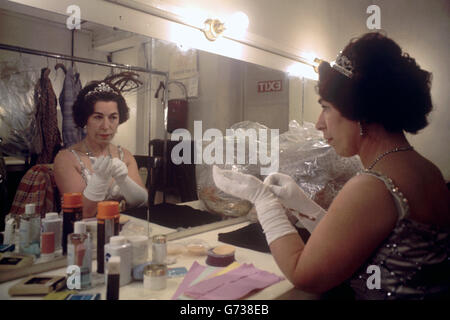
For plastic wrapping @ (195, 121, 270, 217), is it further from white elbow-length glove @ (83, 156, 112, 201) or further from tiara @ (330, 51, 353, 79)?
tiara @ (330, 51, 353, 79)

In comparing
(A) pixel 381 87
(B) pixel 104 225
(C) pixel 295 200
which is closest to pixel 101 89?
(B) pixel 104 225

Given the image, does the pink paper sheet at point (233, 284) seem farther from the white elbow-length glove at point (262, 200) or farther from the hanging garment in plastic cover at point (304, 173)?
the hanging garment in plastic cover at point (304, 173)

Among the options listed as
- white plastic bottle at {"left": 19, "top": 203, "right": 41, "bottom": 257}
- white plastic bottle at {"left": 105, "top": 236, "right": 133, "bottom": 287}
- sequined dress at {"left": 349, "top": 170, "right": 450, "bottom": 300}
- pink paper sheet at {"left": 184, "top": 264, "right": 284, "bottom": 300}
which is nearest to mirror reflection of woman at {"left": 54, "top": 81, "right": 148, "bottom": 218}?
white plastic bottle at {"left": 19, "top": 203, "right": 41, "bottom": 257}

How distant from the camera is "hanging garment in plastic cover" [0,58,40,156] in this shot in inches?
36.7

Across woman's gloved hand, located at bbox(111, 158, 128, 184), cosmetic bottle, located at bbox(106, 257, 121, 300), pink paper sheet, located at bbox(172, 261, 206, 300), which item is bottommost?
pink paper sheet, located at bbox(172, 261, 206, 300)

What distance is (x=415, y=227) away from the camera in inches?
29.7

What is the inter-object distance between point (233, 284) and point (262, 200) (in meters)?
0.24

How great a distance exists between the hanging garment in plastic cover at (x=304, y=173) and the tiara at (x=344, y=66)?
0.70 meters

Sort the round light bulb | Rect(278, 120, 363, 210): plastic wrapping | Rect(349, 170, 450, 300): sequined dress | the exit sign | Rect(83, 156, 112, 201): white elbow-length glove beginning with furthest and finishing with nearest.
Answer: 1. the exit sign
2. the round light bulb
3. Rect(278, 120, 363, 210): plastic wrapping
4. Rect(83, 156, 112, 201): white elbow-length glove
5. Rect(349, 170, 450, 300): sequined dress

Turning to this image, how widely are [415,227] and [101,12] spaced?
1.13m

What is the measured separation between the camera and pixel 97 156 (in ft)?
3.68

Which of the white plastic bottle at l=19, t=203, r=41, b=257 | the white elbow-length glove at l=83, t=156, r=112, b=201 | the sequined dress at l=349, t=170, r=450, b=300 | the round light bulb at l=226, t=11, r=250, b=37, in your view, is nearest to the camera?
the sequined dress at l=349, t=170, r=450, b=300

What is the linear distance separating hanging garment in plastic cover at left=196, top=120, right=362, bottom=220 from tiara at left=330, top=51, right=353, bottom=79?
2.30 feet
